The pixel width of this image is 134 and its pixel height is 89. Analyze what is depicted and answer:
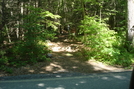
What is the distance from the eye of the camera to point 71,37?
62.5 ft

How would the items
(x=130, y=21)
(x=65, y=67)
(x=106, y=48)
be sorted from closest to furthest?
(x=65, y=67) < (x=106, y=48) < (x=130, y=21)

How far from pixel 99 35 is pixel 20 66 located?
6.35m

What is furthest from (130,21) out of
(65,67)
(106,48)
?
(65,67)

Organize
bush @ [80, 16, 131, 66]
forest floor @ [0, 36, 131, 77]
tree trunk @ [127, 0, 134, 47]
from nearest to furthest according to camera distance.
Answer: forest floor @ [0, 36, 131, 77]
bush @ [80, 16, 131, 66]
tree trunk @ [127, 0, 134, 47]

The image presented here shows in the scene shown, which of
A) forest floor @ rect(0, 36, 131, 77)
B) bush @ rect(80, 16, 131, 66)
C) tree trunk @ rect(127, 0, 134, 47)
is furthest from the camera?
tree trunk @ rect(127, 0, 134, 47)

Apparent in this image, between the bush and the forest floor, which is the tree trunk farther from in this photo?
the forest floor

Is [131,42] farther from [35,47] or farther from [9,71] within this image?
[9,71]

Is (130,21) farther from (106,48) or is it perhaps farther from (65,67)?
(65,67)

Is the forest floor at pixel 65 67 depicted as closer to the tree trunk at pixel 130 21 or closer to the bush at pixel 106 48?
the bush at pixel 106 48

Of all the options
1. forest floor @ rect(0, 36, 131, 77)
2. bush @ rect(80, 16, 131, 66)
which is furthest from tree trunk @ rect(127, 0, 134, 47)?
forest floor @ rect(0, 36, 131, 77)

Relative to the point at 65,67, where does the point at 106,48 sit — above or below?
above

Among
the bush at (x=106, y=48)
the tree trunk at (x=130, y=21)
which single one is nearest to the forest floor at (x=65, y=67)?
the bush at (x=106, y=48)

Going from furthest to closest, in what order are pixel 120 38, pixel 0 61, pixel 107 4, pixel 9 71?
pixel 107 4, pixel 120 38, pixel 0 61, pixel 9 71

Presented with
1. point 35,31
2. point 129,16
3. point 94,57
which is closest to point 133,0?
point 129,16
